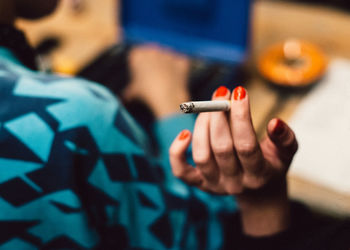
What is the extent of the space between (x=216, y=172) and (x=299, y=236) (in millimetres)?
106

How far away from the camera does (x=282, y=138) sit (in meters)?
0.29

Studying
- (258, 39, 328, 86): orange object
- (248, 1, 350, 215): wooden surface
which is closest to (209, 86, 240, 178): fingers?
(248, 1, 350, 215): wooden surface

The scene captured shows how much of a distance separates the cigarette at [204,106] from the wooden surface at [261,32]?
10.1 inches

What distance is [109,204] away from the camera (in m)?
0.32

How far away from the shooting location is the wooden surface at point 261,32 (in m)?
0.59

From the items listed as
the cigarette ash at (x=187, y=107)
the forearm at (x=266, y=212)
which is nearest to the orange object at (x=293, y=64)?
the forearm at (x=266, y=212)

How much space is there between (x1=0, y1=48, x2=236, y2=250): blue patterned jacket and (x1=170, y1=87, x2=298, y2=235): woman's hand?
0.16ft

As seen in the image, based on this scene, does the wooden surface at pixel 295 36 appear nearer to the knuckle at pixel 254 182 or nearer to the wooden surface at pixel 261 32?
the wooden surface at pixel 261 32

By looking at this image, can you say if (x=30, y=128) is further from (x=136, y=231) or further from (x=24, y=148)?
(x=136, y=231)

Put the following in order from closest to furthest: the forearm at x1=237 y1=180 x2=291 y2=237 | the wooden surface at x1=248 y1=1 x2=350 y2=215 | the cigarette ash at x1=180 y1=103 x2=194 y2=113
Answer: the cigarette ash at x1=180 y1=103 x2=194 y2=113
the forearm at x1=237 y1=180 x2=291 y2=237
the wooden surface at x1=248 y1=1 x2=350 y2=215

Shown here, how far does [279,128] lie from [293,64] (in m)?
0.36

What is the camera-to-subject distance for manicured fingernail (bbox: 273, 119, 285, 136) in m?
0.28

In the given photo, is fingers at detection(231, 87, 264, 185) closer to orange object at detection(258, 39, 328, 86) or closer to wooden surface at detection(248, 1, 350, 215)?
wooden surface at detection(248, 1, 350, 215)

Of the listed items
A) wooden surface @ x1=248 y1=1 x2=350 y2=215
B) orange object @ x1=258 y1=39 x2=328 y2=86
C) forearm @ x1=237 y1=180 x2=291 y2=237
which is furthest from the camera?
orange object @ x1=258 y1=39 x2=328 y2=86
